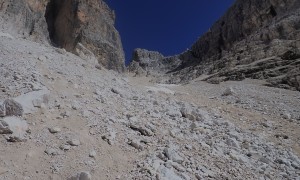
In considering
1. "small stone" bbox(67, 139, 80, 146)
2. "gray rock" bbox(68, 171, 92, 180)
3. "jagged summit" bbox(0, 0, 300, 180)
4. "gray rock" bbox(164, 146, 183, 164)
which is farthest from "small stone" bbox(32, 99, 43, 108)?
"gray rock" bbox(164, 146, 183, 164)

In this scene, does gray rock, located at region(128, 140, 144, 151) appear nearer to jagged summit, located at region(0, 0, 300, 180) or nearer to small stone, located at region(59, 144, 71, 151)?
jagged summit, located at region(0, 0, 300, 180)

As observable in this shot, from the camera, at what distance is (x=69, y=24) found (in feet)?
150

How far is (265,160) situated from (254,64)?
25745 millimetres

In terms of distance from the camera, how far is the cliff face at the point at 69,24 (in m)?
33.3

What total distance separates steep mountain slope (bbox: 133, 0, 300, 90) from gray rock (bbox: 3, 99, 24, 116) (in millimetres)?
21344

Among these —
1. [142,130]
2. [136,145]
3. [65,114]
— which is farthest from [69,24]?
[136,145]

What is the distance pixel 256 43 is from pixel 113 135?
40.1 metres

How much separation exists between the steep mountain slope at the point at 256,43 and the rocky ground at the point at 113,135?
15.5m

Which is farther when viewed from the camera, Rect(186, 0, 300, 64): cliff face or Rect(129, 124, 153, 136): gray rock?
Rect(186, 0, 300, 64): cliff face

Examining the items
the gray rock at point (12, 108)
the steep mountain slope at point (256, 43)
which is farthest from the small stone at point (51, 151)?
the steep mountain slope at point (256, 43)

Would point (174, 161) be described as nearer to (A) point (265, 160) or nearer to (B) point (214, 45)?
(A) point (265, 160)

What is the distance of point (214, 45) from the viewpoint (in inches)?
3169

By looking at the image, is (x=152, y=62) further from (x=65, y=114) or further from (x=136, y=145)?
(x=136, y=145)

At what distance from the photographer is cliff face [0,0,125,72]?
33281 mm
